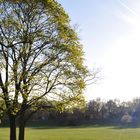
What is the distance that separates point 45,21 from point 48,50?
2072 millimetres

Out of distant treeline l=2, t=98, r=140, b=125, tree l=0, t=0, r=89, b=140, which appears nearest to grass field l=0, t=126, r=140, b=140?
tree l=0, t=0, r=89, b=140

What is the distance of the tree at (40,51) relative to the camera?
25891 mm

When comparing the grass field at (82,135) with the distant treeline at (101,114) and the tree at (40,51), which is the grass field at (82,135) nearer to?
the tree at (40,51)

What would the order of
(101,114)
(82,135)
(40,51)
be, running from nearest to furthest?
(40,51)
(82,135)
(101,114)

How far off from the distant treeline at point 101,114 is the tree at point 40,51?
357 ft

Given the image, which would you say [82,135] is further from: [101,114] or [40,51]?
[101,114]

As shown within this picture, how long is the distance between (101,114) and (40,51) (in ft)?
448

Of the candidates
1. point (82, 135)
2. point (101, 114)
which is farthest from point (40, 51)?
point (101, 114)

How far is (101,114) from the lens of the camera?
161125 millimetres

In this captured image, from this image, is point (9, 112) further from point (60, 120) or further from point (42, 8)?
point (60, 120)

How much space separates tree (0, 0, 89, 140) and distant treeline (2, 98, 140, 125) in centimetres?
10884

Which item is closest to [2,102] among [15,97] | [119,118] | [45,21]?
[15,97]

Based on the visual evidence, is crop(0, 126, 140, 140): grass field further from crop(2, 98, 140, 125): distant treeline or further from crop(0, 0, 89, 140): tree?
crop(2, 98, 140, 125): distant treeline

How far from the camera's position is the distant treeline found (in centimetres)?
14262
